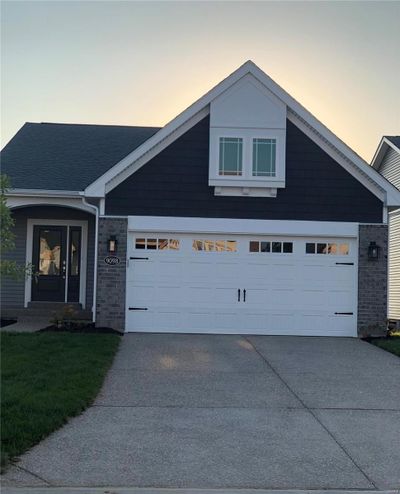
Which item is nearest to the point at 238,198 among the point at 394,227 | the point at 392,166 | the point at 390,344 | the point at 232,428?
the point at 390,344

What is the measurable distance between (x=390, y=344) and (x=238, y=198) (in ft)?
15.6

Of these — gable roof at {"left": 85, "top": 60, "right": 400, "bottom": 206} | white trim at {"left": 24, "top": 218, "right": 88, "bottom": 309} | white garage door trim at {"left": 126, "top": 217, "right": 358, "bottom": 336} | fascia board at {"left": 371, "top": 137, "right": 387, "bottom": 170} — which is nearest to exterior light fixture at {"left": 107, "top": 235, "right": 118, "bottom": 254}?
white garage door trim at {"left": 126, "top": 217, "right": 358, "bottom": 336}

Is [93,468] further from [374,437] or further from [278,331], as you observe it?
[278,331]

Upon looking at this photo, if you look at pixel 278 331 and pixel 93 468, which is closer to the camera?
pixel 93 468

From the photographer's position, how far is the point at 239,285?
45.9 ft

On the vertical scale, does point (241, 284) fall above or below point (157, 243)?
below

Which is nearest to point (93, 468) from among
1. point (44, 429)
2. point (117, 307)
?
point (44, 429)

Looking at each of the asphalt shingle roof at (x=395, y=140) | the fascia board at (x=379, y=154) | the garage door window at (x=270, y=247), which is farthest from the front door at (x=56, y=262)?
the fascia board at (x=379, y=154)

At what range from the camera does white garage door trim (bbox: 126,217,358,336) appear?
1388 centimetres

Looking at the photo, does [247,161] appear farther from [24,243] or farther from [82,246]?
[24,243]

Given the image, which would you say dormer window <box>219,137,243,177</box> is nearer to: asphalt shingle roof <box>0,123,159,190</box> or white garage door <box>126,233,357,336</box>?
white garage door <box>126,233,357,336</box>

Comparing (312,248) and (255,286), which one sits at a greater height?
(312,248)

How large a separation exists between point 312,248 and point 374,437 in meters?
8.11

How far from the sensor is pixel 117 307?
1370 cm
